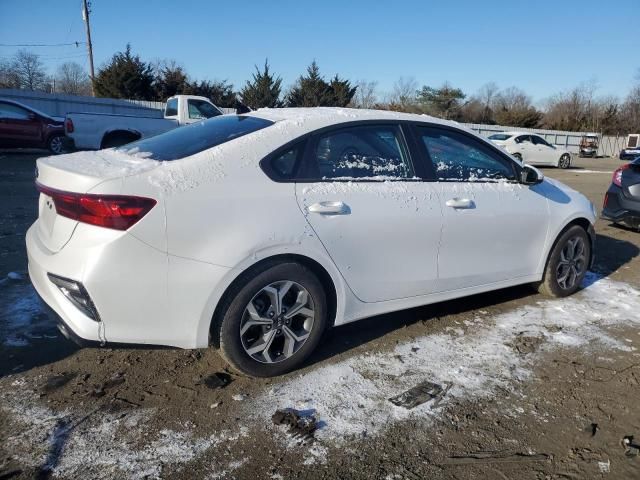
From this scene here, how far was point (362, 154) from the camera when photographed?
3375 millimetres

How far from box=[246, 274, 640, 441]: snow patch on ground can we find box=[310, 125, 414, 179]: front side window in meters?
1.25

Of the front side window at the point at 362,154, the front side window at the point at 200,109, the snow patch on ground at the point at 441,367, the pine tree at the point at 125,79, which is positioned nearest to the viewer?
the snow patch on ground at the point at 441,367

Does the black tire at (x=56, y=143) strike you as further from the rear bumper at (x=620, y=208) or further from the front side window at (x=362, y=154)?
the rear bumper at (x=620, y=208)

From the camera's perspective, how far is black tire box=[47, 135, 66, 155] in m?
14.5

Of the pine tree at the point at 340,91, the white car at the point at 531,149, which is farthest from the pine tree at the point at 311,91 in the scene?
the white car at the point at 531,149

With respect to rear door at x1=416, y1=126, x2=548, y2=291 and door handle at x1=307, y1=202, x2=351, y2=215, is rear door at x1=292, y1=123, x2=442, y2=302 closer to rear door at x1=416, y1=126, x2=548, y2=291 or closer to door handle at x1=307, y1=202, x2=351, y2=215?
door handle at x1=307, y1=202, x2=351, y2=215

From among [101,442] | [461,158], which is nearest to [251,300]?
[101,442]

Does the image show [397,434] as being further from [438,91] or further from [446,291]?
[438,91]

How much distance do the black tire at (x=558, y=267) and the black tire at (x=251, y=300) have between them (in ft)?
8.04

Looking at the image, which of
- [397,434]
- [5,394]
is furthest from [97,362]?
[397,434]

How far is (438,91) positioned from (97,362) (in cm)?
6149

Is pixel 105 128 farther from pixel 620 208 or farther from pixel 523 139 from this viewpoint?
pixel 523 139

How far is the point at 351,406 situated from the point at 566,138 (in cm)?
4454

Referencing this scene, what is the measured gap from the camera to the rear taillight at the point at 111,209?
251 cm
